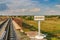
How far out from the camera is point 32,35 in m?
1.94

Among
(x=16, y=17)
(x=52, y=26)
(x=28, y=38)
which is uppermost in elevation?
(x=16, y=17)

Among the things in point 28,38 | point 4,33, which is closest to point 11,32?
point 4,33

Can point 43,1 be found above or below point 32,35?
above

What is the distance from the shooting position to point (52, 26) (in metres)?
1.95

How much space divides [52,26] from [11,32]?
0.51 metres

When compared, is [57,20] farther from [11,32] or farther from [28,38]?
[11,32]

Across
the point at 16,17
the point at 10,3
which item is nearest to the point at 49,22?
the point at 16,17

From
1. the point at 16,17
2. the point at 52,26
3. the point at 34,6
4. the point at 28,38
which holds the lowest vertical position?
the point at 28,38

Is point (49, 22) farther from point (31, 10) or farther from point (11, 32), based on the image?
point (11, 32)

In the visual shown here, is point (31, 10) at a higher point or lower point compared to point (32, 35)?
higher

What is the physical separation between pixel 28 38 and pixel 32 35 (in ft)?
0.20

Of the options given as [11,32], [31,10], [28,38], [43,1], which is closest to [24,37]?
[28,38]

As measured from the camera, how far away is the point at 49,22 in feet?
6.41

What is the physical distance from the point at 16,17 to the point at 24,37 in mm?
266
